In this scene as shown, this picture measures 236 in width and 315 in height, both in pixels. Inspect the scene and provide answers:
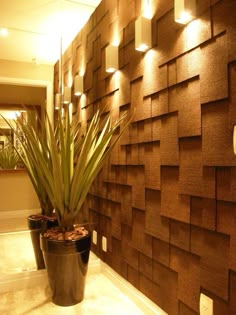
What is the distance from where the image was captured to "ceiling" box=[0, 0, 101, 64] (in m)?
2.54

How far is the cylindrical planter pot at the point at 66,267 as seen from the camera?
1890 mm

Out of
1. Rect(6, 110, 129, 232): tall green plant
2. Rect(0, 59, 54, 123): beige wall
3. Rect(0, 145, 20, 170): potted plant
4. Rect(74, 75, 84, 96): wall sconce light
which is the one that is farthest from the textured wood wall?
Rect(0, 145, 20, 170): potted plant

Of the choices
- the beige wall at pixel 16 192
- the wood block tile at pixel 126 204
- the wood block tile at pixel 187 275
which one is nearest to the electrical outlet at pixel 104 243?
the wood block tile at pixel 126 204

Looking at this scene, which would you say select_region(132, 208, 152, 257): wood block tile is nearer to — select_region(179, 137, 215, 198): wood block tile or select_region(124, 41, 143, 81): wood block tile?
select_region(179, 137, 215, 198): wood block tile

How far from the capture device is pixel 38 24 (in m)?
2.69

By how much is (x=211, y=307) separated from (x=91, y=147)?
1180mm

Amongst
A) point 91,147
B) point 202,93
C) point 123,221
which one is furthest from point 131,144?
point 202,93

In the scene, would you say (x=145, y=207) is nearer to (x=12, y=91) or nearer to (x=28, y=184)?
(x=28, y=184)

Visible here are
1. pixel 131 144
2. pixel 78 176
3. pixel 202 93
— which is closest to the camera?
pixel 202 93

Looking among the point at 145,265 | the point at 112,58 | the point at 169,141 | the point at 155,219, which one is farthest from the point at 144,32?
the point at 145,265

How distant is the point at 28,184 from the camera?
7.85 feet

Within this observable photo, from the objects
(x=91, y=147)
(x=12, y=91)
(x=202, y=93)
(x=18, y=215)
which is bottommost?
(x=18, y=215)

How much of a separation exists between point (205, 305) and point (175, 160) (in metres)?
0.74

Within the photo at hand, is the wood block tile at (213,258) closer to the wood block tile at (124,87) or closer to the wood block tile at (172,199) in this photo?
the wood block tile at (172,199)
